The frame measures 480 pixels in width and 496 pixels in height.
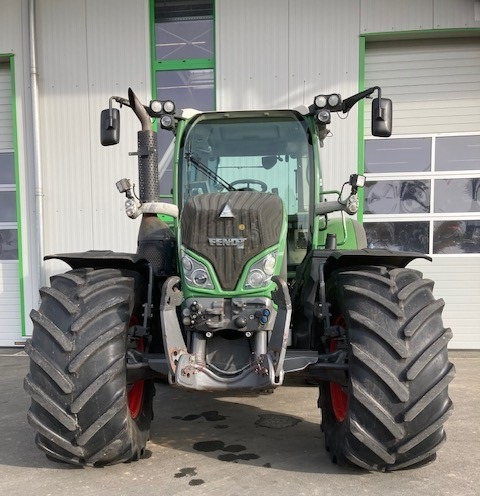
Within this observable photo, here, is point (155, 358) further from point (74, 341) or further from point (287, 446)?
point (287, 446)

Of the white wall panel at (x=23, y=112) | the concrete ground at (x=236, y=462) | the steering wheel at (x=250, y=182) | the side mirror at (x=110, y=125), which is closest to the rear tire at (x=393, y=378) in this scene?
the concrete ground at (x=236, y=462)

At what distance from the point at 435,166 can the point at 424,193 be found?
367 mm

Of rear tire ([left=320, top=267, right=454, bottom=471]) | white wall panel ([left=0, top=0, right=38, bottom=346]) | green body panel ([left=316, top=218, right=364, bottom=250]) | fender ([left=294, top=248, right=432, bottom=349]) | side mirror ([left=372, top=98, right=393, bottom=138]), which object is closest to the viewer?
rear tire ([left=320, top=267, right=454, bottom=471])

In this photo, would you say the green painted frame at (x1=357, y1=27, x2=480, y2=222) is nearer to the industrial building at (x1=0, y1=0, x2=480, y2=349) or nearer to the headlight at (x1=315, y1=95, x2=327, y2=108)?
the industrial building at (x1=0, y1=0, x2=480, y2=349)

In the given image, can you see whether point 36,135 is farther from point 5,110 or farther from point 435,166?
point 435,166

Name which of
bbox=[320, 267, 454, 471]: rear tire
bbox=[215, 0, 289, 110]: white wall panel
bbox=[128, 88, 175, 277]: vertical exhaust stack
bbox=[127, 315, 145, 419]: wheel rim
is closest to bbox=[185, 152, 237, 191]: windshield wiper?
bbox=[128, 88, 175, 277]: vertical exhaust stack

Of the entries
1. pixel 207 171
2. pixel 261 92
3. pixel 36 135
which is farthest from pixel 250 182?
pixel 36 135

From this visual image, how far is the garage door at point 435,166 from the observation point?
6.11 metres

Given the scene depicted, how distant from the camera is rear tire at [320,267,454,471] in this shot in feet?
7.40

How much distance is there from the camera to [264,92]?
6137 millimetres

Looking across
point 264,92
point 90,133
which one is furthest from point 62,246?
point 264,92

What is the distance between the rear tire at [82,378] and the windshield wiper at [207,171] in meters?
1.22

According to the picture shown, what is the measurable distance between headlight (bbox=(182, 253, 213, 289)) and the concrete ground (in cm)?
85

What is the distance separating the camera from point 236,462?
2.79 meters
